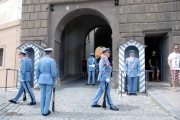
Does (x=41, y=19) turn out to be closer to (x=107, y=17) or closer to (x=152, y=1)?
(x=107, y=17)

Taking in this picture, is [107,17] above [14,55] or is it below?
above

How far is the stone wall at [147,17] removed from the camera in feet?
27.8

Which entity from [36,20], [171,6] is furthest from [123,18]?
[36,20]

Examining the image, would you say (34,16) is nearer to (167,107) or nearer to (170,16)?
(170,16)

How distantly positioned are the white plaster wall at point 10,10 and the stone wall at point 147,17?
6586 millimetres

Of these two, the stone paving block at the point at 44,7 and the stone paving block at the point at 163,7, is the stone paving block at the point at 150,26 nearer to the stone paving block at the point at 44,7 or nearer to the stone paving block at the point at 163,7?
the stone paving block at the point at 163,7

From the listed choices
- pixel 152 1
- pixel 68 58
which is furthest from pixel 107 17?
pixel 68 58

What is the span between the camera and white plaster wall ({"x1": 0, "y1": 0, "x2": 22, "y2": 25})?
11.9m

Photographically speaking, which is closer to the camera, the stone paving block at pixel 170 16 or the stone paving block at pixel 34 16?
the stone paving block at pixel 170 16

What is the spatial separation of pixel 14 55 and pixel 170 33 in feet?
29.0

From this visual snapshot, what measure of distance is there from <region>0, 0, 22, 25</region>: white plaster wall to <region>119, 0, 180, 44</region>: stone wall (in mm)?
6586

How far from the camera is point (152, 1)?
8.76m

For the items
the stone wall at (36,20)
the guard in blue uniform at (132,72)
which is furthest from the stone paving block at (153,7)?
the stone wall at (36,20)

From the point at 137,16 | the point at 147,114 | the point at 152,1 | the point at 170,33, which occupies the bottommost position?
the point at 147,114
